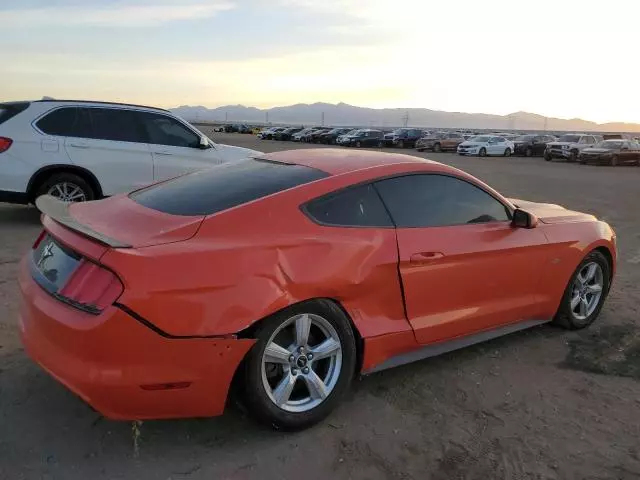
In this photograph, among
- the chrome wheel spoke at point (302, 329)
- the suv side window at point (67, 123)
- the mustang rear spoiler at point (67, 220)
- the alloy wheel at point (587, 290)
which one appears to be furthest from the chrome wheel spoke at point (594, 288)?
the suv side window at point (67, 123)

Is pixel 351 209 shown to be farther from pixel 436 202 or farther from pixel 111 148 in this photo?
pixel 111 148

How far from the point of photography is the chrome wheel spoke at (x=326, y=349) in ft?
10.9

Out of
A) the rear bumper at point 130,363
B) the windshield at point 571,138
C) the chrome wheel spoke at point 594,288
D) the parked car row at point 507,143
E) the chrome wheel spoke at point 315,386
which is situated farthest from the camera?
the windshield at point 571,138

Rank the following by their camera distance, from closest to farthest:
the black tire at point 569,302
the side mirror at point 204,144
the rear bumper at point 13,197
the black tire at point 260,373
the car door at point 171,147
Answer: the black tire at point 260,373, the black tire at point 569,302, the rear bumper at point 13,197, the car door at point 171,147, the side mirror at point 204,144

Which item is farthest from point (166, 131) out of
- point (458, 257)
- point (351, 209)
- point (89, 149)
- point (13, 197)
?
point (458, 257)

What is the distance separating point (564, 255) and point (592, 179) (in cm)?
1849

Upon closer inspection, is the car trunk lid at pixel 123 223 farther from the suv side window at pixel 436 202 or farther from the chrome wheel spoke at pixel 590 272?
the chrome wheel spoke at pixel 590 272

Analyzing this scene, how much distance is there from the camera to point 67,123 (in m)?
8.80

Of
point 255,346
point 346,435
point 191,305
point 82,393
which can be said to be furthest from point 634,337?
point 82,393

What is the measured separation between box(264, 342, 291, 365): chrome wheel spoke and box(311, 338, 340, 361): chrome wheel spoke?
17 cm

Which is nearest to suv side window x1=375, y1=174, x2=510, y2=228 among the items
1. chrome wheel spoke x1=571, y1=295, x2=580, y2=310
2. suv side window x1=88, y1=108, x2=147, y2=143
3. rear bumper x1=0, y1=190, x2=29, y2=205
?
chrome wheel spoke x1=571, y1=295, x2=580, y2=310

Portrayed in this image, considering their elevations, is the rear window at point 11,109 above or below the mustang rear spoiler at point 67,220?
above

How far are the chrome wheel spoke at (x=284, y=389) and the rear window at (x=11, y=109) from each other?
7086mm

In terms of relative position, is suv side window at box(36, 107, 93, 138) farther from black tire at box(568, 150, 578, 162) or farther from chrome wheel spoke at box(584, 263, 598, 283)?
black tire at box(568, 150, 578, 162)
